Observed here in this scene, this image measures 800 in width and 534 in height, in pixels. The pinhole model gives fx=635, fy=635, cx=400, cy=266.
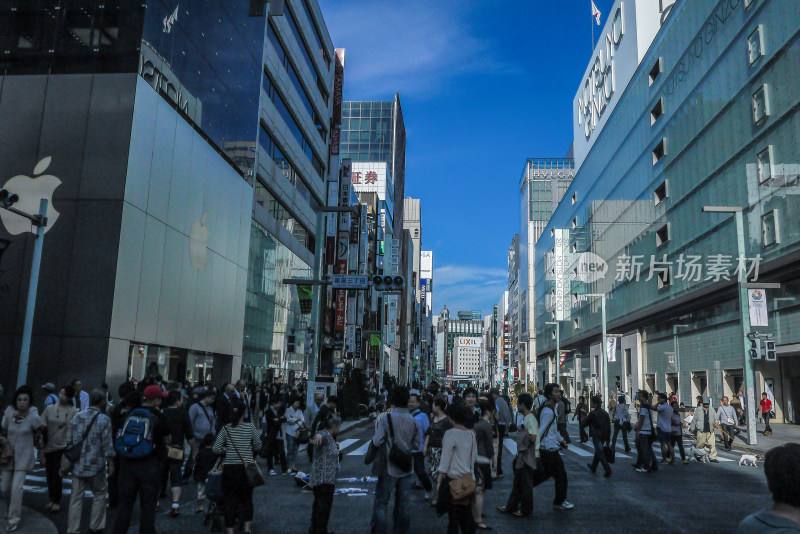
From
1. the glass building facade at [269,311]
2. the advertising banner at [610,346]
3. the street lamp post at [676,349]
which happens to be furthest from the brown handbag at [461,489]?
the advertising banner at [610,346]

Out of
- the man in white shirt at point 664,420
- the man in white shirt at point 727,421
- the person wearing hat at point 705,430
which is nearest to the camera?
the man in white shirt at point 664,420

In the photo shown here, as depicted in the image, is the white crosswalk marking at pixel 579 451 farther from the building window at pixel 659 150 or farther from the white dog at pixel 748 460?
the building window at pixel 659 150

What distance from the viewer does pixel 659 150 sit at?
42.5m

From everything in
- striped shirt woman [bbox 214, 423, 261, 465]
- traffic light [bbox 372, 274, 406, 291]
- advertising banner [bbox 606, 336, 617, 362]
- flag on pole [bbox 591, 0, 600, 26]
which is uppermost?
flag on pole [bbox 591, 0, 600, 26]

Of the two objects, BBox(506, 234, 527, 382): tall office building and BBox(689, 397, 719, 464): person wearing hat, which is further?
BBox(506, 234, 527, 382): tall office building

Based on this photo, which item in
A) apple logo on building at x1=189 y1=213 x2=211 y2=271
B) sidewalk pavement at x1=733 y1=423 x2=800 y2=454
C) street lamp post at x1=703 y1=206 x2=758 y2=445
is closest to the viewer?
sidewalk pavement at x1=733 y1=423 x2=800 y2=454

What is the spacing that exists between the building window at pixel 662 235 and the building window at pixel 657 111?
7523 mm

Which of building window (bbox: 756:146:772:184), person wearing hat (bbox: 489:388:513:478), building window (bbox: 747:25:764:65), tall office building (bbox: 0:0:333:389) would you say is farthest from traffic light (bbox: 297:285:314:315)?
person wearing hat (bbox: 489:388:513:478)

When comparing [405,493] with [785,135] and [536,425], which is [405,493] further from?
[785,135]

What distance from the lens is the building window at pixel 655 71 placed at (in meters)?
42.7

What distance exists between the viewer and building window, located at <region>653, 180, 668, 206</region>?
41.8 metres

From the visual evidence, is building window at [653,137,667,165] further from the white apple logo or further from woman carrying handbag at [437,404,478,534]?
woman carrying handbag at [437,404,478,534]

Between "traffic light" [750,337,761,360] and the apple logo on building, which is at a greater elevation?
the apple logo on building

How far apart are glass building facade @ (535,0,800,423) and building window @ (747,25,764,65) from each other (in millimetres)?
59
